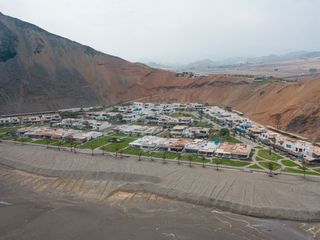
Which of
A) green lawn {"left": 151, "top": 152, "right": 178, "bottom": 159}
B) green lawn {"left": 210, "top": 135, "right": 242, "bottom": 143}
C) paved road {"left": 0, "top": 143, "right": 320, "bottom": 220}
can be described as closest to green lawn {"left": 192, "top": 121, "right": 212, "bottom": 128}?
green lawn {"left": 210, "top": 135, "right": 242, "bottom": 143}

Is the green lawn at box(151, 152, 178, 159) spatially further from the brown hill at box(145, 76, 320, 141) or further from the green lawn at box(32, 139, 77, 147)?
the brown hill at box(145, 76, 320, 141)

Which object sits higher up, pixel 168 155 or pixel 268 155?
pixel 268 155

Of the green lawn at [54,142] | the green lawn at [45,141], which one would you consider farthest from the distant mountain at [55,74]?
the green lawn at [54,142]

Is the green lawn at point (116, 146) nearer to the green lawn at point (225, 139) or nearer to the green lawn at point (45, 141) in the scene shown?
the green lawn at point (45, 141)

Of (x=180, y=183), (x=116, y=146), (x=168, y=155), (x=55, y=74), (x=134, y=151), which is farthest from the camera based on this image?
(x=55, y=74)

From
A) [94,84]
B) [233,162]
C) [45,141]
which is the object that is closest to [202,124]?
[233,162]

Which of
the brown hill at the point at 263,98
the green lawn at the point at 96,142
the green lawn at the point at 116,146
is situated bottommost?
the green lawn at the point at 96,142

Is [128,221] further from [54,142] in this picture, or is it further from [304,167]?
[54,142]
